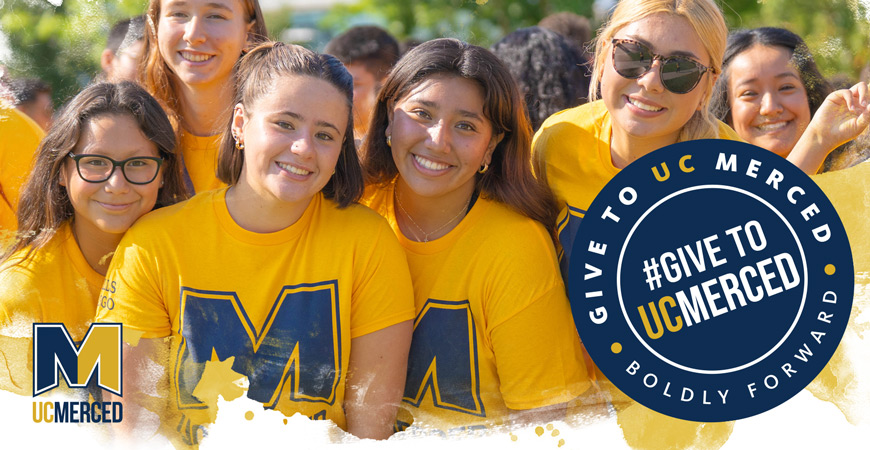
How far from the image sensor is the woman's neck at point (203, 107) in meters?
3.07

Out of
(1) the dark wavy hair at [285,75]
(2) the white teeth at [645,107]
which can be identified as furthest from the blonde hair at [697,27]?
(1) the dark wavy hair at [285,75]

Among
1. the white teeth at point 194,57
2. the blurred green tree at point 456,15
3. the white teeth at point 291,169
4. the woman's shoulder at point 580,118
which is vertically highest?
the blurred green tree at point 456,15

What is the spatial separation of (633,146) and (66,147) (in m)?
1.95

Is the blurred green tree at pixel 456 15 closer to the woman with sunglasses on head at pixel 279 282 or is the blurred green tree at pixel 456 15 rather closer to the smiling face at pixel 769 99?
the woman with sunglasses on head at pixel 279 282

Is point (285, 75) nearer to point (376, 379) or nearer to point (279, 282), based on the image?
point (279, 282)

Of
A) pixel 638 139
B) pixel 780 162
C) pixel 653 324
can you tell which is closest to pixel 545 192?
pixel 638 139

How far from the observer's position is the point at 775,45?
9.74ft

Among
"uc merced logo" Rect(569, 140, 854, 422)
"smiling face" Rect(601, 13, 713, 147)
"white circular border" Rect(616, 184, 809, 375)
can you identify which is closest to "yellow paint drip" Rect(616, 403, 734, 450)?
"uc merced logo" Rect(569, 140, 854, 422)

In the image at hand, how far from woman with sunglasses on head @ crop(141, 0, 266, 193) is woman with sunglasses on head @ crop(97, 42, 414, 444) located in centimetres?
40

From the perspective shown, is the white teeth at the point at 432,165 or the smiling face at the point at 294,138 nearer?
the smiling face at the point at 294,138

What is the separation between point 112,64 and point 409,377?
5.66 ft

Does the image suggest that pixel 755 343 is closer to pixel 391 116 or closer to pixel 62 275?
pixel 391 116

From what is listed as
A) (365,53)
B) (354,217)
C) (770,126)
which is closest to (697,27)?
(770,126)

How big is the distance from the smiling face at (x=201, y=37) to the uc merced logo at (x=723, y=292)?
158 centimetres
